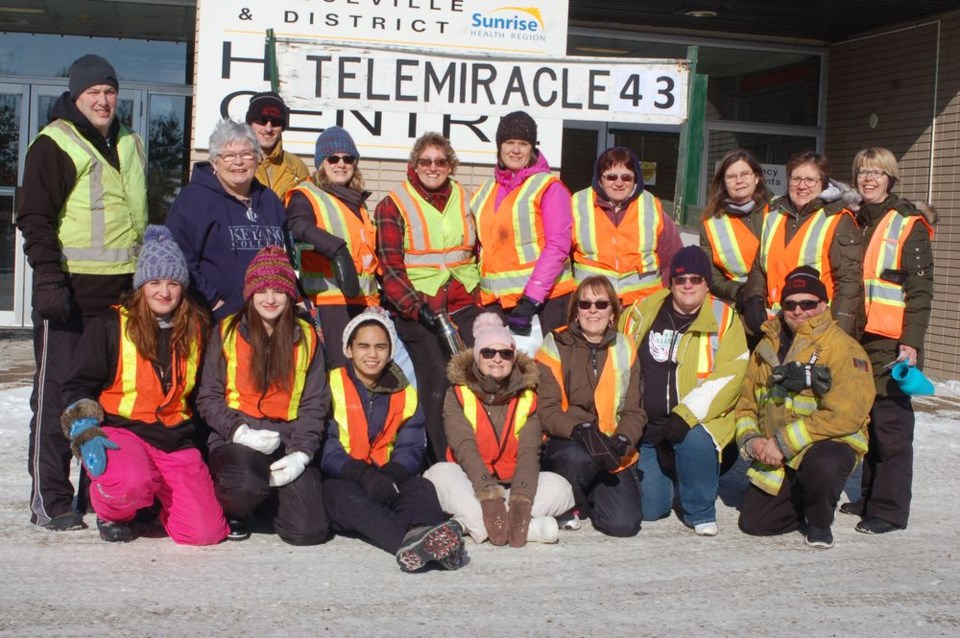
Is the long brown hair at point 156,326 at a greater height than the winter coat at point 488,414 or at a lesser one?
greater

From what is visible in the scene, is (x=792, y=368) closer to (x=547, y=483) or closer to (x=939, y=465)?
(x=547, y=483)

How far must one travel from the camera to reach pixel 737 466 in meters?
6.62

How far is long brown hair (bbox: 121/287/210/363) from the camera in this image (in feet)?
15.2

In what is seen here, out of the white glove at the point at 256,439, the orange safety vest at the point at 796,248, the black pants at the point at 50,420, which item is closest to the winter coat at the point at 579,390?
the orange safety vest at the point at 796,248

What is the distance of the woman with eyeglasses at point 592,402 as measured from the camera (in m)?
4.98

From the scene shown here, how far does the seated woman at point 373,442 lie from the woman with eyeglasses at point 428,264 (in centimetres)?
39

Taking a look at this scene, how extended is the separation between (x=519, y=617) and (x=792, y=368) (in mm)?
1959

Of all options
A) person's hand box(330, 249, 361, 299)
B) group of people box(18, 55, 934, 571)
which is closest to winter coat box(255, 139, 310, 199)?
group of people box(18, 55, 934, 571)

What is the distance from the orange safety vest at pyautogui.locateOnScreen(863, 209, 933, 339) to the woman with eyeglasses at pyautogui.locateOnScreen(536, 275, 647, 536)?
46.9 inches

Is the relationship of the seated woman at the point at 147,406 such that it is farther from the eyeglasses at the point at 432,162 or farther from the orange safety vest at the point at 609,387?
the orange safety vest at the point at 609,387

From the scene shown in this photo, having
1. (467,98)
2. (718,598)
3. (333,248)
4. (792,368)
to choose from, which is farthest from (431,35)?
(718,598)

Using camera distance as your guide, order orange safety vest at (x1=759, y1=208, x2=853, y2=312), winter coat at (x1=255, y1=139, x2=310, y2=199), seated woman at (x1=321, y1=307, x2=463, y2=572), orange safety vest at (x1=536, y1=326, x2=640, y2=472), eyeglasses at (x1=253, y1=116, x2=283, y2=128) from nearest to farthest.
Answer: seated woman at (x1=321, y1=307, x2=463, y2=572), orange safety vest at (x1=536, y1=326, x2=640, y2=472), orange safety vest at (x1=759, y1=208, x2=853, y2=312), eyeglasses at (x1=253, y1=116, x2=283, y2=128), winter coat at (x1=255, y1=139, x2=310, y2=199)

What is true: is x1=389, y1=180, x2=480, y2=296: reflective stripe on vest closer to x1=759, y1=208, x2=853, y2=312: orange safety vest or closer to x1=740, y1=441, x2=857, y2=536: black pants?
x1=759, y1=208, x2=853, y2=312: orange safety vest

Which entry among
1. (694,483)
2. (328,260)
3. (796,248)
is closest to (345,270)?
(328,260)
